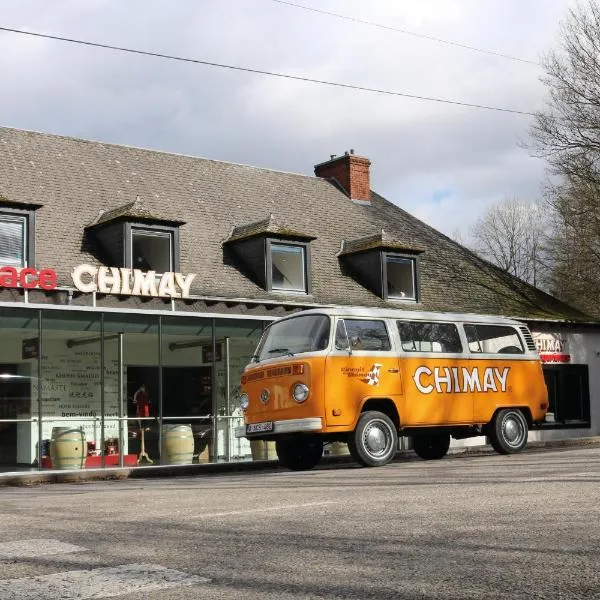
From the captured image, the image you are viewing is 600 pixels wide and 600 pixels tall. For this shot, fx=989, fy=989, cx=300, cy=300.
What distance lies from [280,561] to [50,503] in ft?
19.9

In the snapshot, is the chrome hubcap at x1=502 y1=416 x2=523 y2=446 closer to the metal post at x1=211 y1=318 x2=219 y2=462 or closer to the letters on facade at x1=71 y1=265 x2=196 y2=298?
the metal post at x1=211 y1=318 x2=219 y2=462

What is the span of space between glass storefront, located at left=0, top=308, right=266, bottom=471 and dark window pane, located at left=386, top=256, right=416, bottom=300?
6.05 metres

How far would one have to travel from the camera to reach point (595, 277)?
1486 inches

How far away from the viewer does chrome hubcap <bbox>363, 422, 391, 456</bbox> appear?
1591 centimetres

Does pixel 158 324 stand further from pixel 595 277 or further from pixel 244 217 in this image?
pixel 595 277

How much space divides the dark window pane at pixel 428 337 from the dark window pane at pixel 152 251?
7.57m

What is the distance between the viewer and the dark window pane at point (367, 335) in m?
16.1

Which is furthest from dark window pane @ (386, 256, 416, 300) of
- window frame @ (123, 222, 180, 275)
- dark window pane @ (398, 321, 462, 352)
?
dark window pane @ (398, 321, 462, 352)

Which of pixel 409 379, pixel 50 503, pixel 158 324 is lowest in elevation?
pixel 50 503

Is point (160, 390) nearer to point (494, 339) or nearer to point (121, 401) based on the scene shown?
point (121, 401)

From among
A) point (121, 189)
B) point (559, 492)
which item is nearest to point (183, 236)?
point (121, 189)

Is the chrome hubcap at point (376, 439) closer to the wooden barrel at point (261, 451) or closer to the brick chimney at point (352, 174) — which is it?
the wooden barrel at point (261, 451)

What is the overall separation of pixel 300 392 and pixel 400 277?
12.3 meters

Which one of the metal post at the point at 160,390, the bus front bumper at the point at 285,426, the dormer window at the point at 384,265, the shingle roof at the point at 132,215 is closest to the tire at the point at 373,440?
the bus front bumper at the point at 285,426
